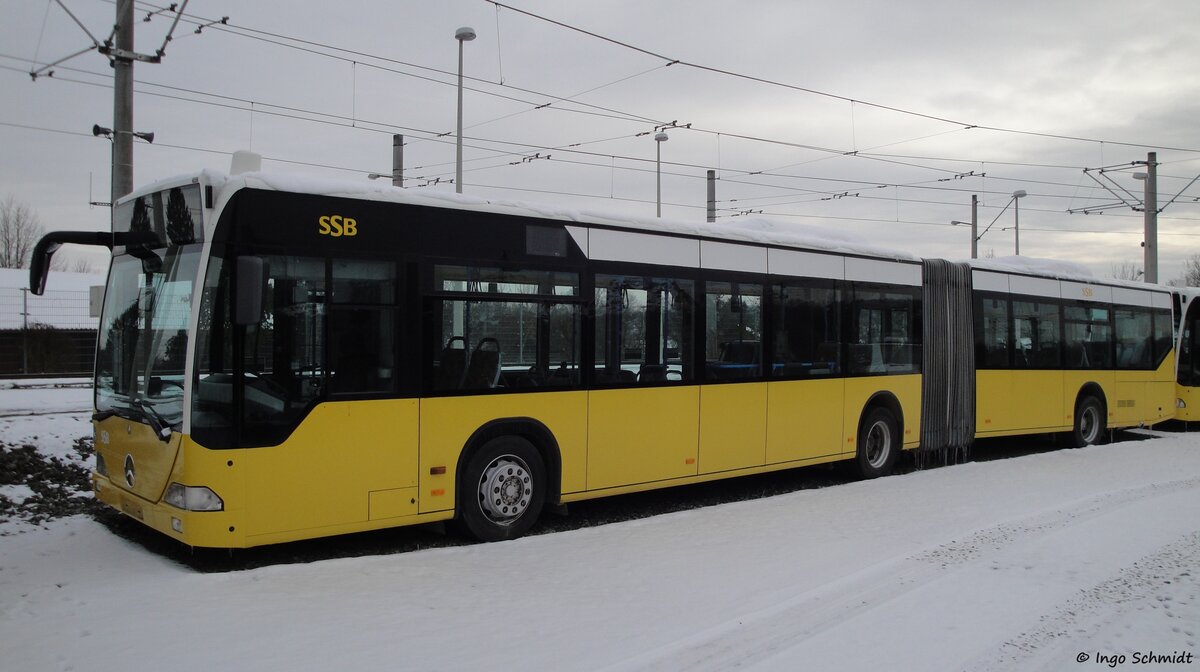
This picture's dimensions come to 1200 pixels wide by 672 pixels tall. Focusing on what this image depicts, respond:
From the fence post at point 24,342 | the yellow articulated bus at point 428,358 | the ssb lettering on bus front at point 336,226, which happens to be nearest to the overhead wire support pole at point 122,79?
the yellow articulated bus at point 428,358

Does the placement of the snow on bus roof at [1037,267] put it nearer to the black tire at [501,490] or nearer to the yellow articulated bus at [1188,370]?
the yellow articulated bus at [1188,370]

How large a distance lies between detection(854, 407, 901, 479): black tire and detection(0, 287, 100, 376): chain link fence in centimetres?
2018

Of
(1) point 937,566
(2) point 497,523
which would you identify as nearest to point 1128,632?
(1) point 937,566

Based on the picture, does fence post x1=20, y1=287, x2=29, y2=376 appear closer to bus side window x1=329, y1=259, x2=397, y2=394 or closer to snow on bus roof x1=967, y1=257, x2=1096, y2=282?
bus side window x1=329, y1=259, x2=397, y2=394

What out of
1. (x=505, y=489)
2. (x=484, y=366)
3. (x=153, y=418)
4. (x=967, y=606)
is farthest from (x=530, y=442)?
(x=967, y=606)

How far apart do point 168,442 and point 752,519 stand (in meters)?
5.25

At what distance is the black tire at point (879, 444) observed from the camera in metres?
11.6

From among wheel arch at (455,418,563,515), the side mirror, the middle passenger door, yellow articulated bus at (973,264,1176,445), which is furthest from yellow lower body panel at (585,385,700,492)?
yellow articulated bus at (973,264,1176,445)

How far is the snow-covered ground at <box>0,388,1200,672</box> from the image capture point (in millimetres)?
4605

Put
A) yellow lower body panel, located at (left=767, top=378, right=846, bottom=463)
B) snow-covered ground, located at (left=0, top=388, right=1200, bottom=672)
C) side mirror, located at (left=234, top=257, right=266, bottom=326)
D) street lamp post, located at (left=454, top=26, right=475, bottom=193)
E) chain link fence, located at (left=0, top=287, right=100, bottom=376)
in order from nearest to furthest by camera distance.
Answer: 1. snow-covered ground, located at (left=0, top=388, right=1200, bottom=672)
2. side mirror, located at (left=234, top=257, right=266, bottom=326)
3. yellow lower body panel, located at (left=767, top=378, right=846, bottom=463)
4. street lamp post, located at (left=454, top=26, right=475, bottom=193)
5. chain link fence, located at (left=0, top=287, right=100, bottom=376)

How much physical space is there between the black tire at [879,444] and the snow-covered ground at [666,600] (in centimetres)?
302

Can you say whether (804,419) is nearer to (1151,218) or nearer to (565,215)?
(565,215)

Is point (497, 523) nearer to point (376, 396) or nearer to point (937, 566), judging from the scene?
point (376, 396)

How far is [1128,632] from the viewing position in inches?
199
